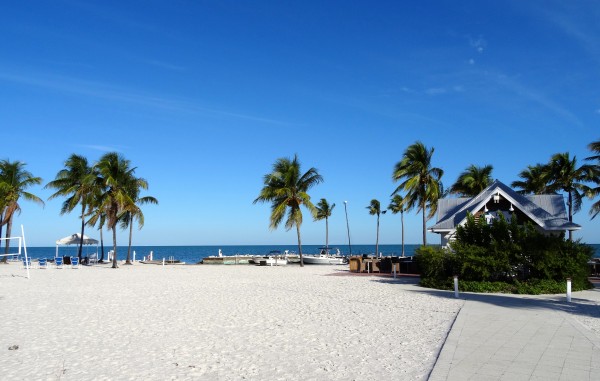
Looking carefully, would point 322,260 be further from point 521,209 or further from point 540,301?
point 540,301

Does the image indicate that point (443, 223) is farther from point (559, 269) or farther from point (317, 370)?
point (317, 370)

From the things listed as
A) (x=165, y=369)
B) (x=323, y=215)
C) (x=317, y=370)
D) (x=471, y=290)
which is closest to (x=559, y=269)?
(x=471, y=290)

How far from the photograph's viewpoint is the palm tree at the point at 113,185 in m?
36.0

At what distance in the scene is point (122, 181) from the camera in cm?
3781

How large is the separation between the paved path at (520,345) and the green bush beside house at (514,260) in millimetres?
3834

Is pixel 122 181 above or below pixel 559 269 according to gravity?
above

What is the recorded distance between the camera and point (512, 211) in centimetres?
2412

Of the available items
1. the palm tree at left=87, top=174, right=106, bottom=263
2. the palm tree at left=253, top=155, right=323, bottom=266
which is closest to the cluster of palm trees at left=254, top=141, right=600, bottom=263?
the palm tree at left=253, top=155, right=323, bottom=266

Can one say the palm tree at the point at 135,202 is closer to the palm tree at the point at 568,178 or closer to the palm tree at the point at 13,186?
the palm tree at the point at 13,186

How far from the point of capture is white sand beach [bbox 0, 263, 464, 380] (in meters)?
7.14

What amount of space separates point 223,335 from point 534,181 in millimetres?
40376

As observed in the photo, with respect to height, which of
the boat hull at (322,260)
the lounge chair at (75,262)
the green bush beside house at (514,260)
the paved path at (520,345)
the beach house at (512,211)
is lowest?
the boat hull at (322,260)

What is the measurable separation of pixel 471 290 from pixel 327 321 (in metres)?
8.70

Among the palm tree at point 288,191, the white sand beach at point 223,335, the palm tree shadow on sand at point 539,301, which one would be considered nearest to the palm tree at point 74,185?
the palm tree at point 288,191
